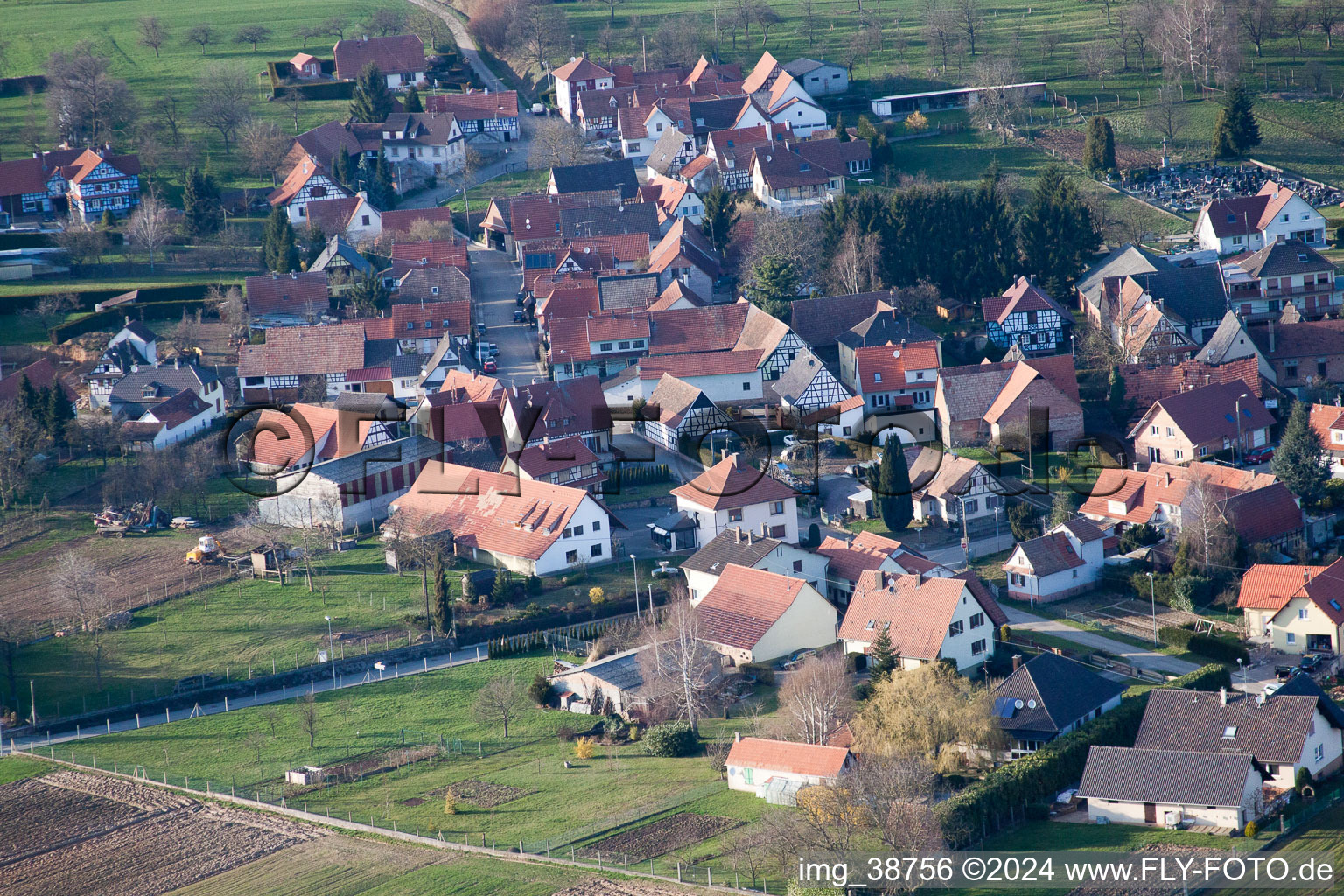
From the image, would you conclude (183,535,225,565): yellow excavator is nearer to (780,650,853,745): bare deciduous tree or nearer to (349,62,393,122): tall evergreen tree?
(780,650,853,745): bare deciduous tree

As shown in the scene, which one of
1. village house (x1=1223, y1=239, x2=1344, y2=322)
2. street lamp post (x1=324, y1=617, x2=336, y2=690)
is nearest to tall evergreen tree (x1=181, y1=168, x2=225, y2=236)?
street lamp post (x1=324, y1=617, x2=336, y2=690)

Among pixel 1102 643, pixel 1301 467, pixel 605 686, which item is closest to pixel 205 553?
pixel 605 686

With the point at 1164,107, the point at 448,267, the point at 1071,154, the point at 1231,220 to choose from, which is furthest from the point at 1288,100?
the point at 448,267

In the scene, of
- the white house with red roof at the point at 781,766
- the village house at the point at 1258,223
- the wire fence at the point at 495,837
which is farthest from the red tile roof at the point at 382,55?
the white house with red roof at the point at 781,766

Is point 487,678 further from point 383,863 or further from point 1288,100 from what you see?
point 1288,100

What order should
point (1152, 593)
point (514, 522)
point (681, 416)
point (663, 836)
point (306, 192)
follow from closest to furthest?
point (663, 836) < point (1152, 593) < point (514, 522) < point (681, 416) < point (306, 192)

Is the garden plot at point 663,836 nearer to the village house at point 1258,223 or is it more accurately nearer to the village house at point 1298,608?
the village house at point 1298,608

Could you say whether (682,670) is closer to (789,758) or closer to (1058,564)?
(789,758)
